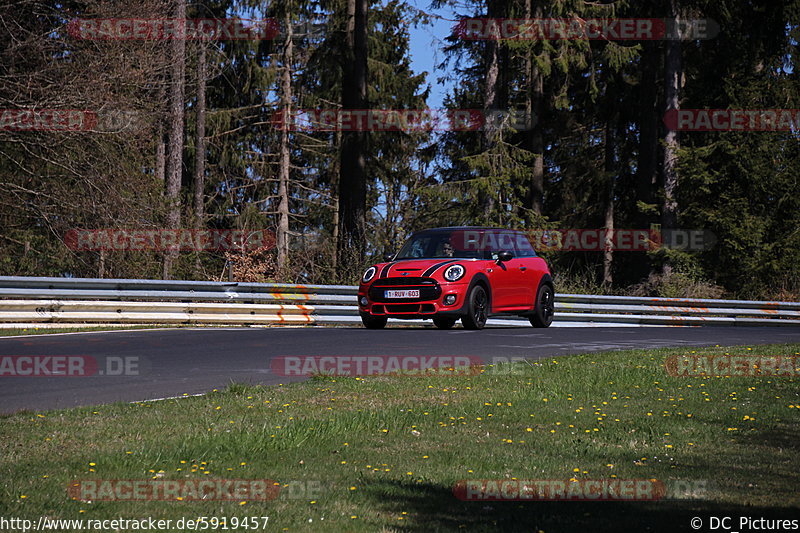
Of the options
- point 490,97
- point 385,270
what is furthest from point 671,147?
point 385,270

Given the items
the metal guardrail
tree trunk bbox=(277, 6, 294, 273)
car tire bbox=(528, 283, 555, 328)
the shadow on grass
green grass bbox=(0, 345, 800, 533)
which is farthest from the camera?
tree trunk bbox=(277, 6, 294, 273)

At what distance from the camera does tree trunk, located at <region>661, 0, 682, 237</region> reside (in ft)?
107

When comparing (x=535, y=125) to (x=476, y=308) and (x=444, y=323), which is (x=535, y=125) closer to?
(x=444, y=323)

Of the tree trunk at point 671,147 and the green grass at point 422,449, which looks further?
the tree trunk at point 671,147

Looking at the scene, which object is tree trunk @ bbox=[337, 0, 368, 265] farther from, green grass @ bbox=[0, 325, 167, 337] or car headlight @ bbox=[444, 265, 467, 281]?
car headlight @ bbox=[444, 265, 467, 281]

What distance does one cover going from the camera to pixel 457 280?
17.4 meters

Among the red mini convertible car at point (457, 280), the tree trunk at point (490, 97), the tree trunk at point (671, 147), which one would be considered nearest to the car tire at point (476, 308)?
the red mini convertible car at point (457, 280)

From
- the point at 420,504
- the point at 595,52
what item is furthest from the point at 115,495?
the point at 595,52

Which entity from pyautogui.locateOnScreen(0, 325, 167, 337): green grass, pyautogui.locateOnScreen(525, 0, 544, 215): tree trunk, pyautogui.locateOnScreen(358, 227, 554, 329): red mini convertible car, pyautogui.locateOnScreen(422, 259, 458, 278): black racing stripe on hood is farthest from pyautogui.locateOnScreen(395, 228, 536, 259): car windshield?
pyautogui.locateOnScreen(525, 0, 544, 215): tree trunk

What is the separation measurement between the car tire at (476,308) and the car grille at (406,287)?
715 mm

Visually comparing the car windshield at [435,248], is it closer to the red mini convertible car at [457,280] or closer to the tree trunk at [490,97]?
the red mini convertible car at [457,280]

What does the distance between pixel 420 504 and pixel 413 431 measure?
241 centimetres

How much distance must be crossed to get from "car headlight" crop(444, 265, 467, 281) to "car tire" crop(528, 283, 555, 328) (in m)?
2.81

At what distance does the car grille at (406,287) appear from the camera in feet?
57.0
